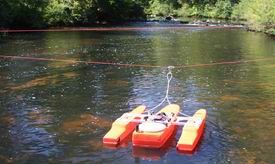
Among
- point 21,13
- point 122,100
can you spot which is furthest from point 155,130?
point 21,13

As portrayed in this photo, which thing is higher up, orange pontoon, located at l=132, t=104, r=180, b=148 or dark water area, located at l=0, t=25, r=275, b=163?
orange pontoon, located at l=132, t=104, r=180, b=148

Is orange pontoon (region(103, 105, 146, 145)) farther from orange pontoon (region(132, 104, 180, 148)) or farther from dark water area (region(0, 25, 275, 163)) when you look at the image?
orange pontoon (region(132, 104, 180, 148))

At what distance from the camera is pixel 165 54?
4188 centimetres

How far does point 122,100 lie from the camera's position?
80.6 ft

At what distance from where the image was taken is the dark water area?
55.0 ft

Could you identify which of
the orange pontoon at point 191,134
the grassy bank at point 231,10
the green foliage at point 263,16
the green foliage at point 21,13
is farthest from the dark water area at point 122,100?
the grassy bank at point 231,10

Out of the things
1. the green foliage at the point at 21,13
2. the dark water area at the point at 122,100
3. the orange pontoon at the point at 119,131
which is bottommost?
the dark water area at the point at 122,100

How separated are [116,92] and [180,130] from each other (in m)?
8.08

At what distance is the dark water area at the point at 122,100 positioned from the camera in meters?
16.8

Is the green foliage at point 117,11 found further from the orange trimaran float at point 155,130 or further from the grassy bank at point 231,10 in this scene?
the orange trimaran float at point 155,130

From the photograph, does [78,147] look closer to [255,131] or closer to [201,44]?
[255,131]

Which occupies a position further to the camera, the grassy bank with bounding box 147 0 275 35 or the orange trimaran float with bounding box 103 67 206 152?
the grassy bank with bounding box 147 0 275 35

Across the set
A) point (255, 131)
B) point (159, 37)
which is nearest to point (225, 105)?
point (255, 131)

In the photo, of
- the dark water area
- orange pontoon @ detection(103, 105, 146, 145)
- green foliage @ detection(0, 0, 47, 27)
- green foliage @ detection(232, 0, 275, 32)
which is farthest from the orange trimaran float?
green foliage @ detection(0, 0, 47, 27)
